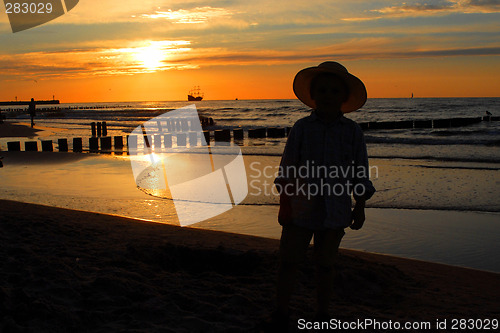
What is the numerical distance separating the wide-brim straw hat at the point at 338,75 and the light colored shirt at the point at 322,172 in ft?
1.00

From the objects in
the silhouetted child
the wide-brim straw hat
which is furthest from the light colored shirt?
the wide-brim straw hat

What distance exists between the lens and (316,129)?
3.16 m

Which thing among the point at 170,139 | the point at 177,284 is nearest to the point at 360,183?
the point at 177,284

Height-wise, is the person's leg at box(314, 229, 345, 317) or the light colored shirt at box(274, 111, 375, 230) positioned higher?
the light colored shirt at box(274, 111, 375, 230)

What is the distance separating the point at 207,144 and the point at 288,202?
71.9ft

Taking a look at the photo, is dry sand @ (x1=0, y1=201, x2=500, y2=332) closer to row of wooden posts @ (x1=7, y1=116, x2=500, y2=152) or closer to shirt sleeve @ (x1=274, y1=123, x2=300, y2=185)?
shirt sleeve @ (x1=274, y1=123, x2=300, y2=185)

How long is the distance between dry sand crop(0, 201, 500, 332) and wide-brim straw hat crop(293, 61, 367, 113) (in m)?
1.65

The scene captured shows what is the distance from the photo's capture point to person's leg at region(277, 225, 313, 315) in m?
3.18

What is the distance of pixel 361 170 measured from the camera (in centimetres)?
323

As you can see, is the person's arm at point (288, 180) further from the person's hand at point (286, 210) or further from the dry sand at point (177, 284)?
the dry sand at point (177, 284)

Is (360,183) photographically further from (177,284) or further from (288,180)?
(177,284)

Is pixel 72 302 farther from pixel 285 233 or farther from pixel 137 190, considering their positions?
pixel 137 190

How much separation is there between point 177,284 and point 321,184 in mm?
1794

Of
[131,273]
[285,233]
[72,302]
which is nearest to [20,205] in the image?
[131,273]
